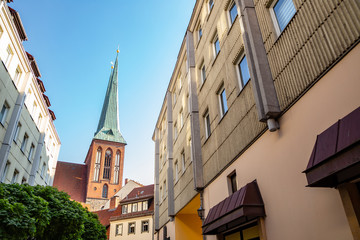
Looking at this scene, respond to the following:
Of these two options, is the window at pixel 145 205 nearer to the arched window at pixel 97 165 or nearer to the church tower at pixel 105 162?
the church tower at pixel 105 162

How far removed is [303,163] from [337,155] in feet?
5.70

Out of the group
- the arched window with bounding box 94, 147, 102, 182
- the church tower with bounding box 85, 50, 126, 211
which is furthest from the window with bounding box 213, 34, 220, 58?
the arched window with bounding box 94, 147, 102, 182

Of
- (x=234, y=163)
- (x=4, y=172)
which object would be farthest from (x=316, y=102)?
(x=4, y=172)

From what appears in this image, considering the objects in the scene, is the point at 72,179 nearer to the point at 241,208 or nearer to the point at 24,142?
the point at 24,142

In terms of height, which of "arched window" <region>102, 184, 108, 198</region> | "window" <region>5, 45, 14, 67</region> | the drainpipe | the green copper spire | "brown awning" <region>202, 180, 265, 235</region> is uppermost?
the green copper spire

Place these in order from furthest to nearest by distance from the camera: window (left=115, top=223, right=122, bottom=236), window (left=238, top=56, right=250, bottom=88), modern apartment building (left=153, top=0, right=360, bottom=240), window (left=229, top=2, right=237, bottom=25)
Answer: window (left=115, top=223, right=122, bottom=236)
window (left=229, top=2, right=237, bottom=25)
window (left=238, top=56, right=250, bottom=88)
modern apartment building (left=153, top=0, right=360, bottom=240)

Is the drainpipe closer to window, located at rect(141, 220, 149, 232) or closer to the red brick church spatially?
window, located at rect(141, 220, 149, 232)

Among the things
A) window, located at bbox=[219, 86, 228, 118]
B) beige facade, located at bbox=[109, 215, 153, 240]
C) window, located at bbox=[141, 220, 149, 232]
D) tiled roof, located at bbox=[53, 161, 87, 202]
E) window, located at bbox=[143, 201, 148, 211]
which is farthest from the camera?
tiled roof, located at bbox=[53, 161, 87, 202]

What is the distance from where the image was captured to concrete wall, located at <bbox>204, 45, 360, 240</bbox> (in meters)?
5.36

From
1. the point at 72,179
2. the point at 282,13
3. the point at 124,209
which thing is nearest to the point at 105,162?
the point at 72,179

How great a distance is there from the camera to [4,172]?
18438mm

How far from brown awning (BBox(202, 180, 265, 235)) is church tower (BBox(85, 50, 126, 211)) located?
70.9 metres

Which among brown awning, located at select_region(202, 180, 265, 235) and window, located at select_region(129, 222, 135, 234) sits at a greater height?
window, located at select_region(129, 222, 135, 234)

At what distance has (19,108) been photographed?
18.8m
